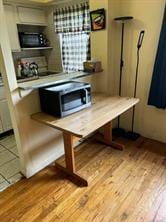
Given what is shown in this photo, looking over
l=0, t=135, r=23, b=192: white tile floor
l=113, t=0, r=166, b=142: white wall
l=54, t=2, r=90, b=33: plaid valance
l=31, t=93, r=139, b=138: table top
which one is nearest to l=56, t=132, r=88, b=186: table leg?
l=31, t=93, r=139, b=138: table top

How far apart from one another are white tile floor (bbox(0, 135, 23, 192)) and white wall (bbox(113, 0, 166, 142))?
1.85 meters

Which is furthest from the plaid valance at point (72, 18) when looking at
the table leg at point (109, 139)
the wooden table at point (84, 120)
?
the table leg at point (109, 139)

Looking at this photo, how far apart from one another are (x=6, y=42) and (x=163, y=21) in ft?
5.97

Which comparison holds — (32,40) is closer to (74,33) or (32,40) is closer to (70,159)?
(74,33)

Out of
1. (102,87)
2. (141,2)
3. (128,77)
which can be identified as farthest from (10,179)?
(141,2)

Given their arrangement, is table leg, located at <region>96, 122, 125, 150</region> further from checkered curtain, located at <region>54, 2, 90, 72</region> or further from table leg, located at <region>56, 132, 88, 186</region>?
checkered curtain, located at <region>54, 2, 90, 72</region>

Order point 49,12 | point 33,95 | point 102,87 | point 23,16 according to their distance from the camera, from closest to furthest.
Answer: point 33,95 < point 102,87 < point 23,16 < point 49,12

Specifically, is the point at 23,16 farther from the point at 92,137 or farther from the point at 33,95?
the point at 92,137

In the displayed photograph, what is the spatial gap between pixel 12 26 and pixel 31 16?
18.5 inches

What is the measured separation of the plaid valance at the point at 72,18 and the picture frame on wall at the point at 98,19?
0.51 meters

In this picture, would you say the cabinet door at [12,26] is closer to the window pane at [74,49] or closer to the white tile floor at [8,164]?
the window pane at [74,49]

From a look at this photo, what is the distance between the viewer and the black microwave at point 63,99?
1.76 metres

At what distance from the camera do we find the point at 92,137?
2.89m

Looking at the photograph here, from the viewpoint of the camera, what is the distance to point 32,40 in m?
3.43
